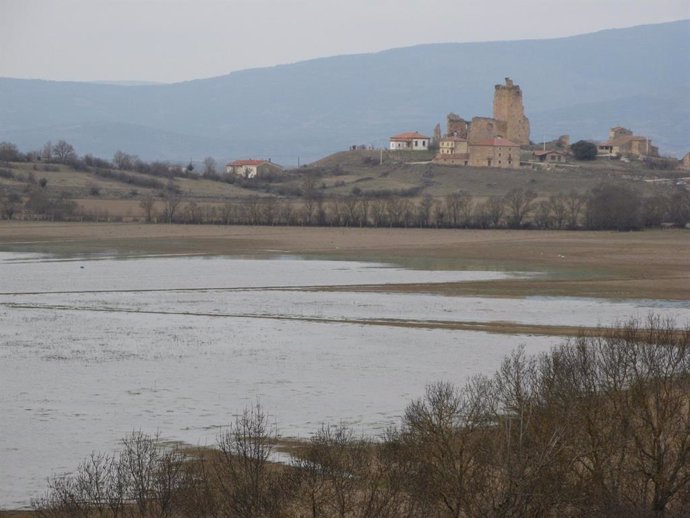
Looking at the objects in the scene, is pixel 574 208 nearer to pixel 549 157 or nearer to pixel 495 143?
pixel 495 143

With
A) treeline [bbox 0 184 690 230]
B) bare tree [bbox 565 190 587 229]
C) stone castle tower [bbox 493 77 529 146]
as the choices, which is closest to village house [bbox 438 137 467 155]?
stone castle tower [bbox 493 77 529 146]

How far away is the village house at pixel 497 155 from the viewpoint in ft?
406

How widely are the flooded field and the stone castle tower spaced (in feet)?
294

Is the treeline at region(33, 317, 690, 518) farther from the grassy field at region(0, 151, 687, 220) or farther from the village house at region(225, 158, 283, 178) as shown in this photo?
the village house at region(225, 158, 283, 178)

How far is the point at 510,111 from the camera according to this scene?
14162 cm

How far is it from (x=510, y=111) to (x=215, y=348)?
370 ft

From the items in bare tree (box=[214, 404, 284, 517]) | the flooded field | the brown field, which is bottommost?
the flooded field

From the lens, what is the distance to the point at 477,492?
51.9 feet

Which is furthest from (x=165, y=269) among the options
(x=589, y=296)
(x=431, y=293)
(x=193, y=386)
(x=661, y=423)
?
(x=661, y=423)

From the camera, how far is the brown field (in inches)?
1887

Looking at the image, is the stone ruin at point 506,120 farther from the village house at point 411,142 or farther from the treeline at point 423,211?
the treeline at point 423,211

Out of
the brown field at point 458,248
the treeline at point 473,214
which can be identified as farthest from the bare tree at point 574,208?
the brown field at point 458,248

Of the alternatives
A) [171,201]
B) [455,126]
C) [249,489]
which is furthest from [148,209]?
[249,489]

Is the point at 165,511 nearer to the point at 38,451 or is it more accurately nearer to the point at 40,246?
the point at 38,451
